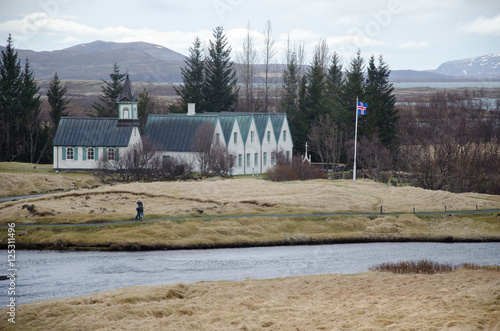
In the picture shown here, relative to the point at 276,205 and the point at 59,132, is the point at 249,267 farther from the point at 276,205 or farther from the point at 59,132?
the point at 59,132

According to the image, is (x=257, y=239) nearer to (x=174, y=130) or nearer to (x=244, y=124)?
(x=174, y=130)

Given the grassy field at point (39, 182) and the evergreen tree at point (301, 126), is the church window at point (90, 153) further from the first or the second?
the evergreen tree at point (301, 126)

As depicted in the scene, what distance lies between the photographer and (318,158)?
276ft

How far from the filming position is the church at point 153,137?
64.6 metres

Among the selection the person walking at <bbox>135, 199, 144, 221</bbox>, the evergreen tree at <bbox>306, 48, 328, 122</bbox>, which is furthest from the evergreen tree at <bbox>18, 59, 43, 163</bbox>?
the person walking at <bbox>135, 199, 144, 221</bbox>

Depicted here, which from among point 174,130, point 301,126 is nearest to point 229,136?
point 174,130

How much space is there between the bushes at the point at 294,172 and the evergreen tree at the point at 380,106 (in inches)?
613

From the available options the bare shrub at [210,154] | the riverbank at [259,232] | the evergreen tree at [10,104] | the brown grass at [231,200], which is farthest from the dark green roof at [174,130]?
the riverbank at [259,232]

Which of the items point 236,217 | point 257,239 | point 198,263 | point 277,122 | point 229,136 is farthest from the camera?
point 277,122

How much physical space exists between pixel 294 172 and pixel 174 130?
51.5 ft

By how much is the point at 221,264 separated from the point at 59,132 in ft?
130

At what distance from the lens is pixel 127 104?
65938 millimetres

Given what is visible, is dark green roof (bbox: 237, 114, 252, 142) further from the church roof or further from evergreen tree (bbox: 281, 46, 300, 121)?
evergreen tree (bbox: 281, 46, 300, 121)

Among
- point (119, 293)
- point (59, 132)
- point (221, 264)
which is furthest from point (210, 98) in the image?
point (119, 293)
